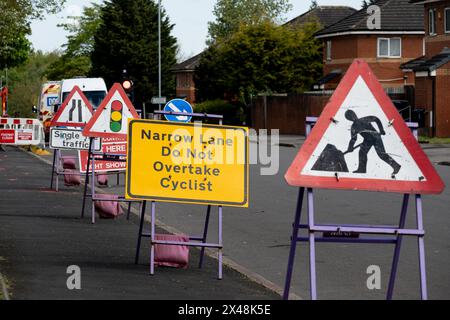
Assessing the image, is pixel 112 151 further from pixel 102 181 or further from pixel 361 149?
pixel 361 149

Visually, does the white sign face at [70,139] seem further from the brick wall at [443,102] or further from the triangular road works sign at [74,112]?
the brick wall at [443,102]

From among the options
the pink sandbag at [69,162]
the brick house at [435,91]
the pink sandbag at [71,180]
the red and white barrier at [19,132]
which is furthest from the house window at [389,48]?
the pink sandbag at [71,180]

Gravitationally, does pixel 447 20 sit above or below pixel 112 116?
above

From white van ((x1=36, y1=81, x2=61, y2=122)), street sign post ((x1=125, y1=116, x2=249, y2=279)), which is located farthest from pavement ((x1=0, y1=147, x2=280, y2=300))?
white van ((x1=36, y1=81, x2=61, y2=122))

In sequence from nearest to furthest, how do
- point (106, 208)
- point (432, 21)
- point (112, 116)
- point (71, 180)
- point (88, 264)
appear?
1. point (88, 264)
2. point (106, 208)
3. point (112, 116)
4. point (71, 180)
5. point (432, 21)

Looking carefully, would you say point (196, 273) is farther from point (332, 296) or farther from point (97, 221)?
point (97, 221)

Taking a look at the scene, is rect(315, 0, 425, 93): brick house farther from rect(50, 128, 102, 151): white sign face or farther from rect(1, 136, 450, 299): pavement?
rect(50, 128, 102, 151): white sign face

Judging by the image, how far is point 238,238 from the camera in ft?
50.8

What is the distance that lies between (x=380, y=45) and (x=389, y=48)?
0.63m

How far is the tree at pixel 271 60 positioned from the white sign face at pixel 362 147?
220ft

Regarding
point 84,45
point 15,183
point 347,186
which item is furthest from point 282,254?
point 84,45

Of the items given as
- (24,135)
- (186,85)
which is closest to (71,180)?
(24,135)

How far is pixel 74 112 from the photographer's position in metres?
21.4

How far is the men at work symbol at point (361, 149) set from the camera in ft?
26.7
